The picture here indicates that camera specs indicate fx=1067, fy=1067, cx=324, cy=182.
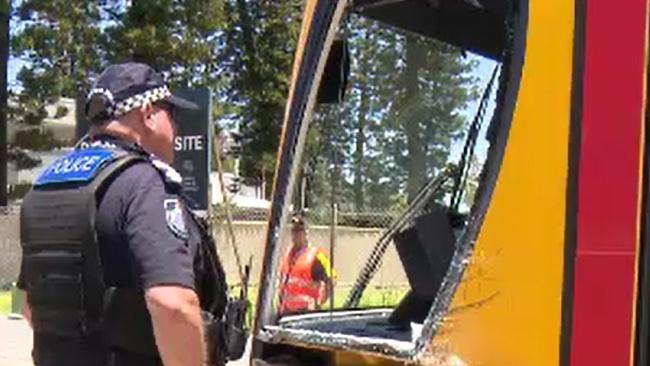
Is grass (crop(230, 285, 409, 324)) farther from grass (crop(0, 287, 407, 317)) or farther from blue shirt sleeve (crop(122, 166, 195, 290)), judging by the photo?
blue shirt sleeve (crop(122, 166, 195, 290))

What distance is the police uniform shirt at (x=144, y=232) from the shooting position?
2.88 meters

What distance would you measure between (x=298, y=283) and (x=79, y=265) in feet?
3.61

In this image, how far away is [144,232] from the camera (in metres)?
2.90

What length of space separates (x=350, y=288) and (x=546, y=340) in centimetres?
158

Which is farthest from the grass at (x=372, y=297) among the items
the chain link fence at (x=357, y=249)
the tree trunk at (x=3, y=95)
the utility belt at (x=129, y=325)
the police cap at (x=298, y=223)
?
the tree trunk at (x=3, y=95)

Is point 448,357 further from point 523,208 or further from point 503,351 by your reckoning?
point 523,208

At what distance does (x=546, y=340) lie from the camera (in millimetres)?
2621

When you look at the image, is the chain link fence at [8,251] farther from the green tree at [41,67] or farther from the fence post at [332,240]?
the fence post at [332,240]

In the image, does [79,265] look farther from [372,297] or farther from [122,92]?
[372,297]

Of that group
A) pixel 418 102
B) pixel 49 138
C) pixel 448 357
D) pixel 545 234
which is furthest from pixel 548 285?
pixel 49 138

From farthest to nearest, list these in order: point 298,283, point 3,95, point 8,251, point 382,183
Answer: point 3,95 < point 8,251 < point 382,183 < point 298,283

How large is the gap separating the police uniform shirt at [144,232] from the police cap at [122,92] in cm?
20

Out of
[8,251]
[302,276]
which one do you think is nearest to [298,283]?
[302,276]

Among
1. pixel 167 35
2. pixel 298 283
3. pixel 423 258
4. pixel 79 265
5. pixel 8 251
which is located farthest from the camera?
pixel 167 35
